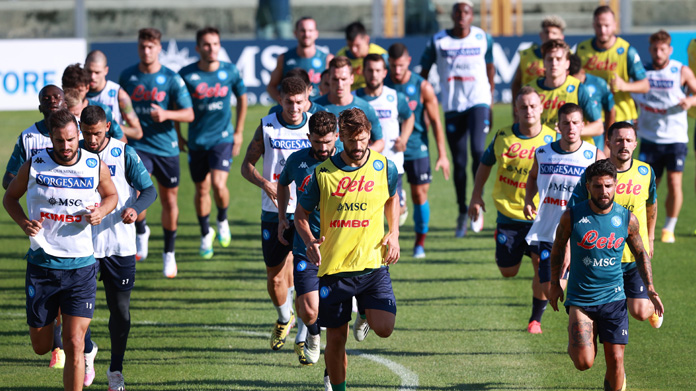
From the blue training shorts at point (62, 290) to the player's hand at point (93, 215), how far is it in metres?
0.38

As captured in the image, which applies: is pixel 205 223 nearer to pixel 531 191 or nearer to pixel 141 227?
pixel 141 227

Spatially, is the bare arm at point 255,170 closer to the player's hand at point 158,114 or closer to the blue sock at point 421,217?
the player's hand at point 158,114

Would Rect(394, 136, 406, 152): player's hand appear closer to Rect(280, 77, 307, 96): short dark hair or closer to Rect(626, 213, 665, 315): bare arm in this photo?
Rect(280, 77, 307, 96): short dark hair

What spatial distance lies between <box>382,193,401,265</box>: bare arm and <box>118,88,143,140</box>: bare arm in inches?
174

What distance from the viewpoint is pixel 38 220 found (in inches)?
299

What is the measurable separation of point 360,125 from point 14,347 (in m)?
4.34

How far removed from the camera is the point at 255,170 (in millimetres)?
9195

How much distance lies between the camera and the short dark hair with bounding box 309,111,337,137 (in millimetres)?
7969

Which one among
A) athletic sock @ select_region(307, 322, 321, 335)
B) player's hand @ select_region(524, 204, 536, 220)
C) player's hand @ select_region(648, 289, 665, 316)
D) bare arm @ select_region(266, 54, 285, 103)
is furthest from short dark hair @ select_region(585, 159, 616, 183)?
bare arm @ select_region(266, 54, 285, 103)

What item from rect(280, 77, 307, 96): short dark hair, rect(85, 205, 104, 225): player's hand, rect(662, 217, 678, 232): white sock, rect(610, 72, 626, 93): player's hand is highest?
rect(280, 77, 307, 96): short dark hair

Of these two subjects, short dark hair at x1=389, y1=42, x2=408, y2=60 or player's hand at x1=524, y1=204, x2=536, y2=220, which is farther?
short dark hair at x1=389, y1=42, x2=408, y2=60

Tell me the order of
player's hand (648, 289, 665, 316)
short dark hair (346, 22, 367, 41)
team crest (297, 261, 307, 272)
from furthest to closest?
short dark hair (346, 22, 367, 41) < team crest (297, 261, 307, 272) < player's hand (648, 289, 665, 316)

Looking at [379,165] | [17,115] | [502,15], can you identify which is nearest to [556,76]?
[379,165]

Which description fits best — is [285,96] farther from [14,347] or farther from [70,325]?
[14,347]
